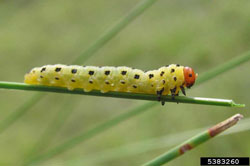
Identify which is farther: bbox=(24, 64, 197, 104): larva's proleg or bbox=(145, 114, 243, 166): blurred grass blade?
bbox=(24, 64, 197, 104): larva's proleg

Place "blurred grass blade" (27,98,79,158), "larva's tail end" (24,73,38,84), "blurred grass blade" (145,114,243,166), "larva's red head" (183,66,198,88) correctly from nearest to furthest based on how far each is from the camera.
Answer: "blurred grass blade" (145,114,243,166) → "larva's red head" (183,66,198,88) → "larva's tail end" (24,73,38,84) → "blurred grass blade" (27,98,79,158)

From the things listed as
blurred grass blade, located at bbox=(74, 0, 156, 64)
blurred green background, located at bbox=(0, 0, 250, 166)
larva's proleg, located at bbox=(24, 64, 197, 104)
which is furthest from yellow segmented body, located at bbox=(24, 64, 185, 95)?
blurred green background, located at bbox=(0, 0, 250, 166)

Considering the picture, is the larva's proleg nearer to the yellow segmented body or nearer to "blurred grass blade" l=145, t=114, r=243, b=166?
the yellow segmented body

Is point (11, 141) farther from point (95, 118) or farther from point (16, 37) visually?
point (16, 37)

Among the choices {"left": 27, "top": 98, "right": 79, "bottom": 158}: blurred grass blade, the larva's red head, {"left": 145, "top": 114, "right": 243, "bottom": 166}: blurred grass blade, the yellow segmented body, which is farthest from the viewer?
{"left": 27, "top": 98, "right": 79, "bottom": 158}: blurred grass blade

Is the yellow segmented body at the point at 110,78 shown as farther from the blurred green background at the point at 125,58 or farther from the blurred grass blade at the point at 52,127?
the blurred green background at the point at 125,58

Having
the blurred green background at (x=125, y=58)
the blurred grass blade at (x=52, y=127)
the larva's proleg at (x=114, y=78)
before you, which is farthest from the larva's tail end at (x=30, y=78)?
the blurred green background at (x=125, y=58)

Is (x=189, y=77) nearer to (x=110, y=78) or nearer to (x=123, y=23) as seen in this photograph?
(x=110, y=78)
